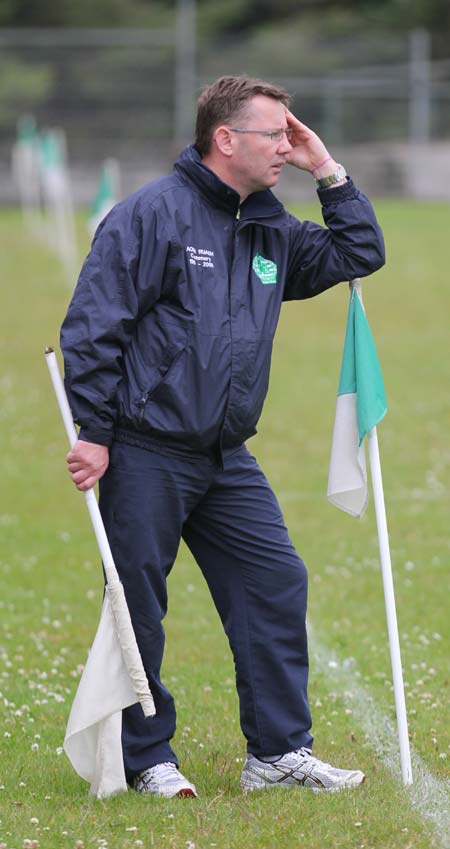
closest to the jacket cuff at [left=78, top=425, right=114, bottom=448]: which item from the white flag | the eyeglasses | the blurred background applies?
the white flag

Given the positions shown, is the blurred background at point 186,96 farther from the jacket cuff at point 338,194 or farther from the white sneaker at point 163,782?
the white sneaker at point 163,782

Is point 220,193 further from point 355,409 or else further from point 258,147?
point 355,409

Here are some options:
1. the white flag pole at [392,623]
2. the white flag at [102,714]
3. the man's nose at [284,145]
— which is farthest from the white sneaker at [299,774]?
the man's nose at [284,145]

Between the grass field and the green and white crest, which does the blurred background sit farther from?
the green and white crest

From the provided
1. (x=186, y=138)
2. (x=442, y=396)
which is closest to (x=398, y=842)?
(x=442, y=396)

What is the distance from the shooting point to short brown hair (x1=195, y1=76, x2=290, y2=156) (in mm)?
4961

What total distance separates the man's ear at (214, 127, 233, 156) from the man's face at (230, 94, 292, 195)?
0.05 feet

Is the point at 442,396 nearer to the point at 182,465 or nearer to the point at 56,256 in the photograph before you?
the point at 182,465

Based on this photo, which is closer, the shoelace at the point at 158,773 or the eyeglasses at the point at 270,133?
the eyeglasses at the point at 270,133

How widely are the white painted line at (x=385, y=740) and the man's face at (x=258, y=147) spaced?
83.9 inches

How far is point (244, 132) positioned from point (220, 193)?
0.21 meters

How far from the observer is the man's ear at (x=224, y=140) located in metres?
4.96

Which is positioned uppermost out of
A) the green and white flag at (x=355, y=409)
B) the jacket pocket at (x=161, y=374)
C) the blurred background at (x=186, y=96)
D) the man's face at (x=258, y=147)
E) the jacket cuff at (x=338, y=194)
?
the man's face at (x=258, y=147)

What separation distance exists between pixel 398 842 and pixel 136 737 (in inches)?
40.5
